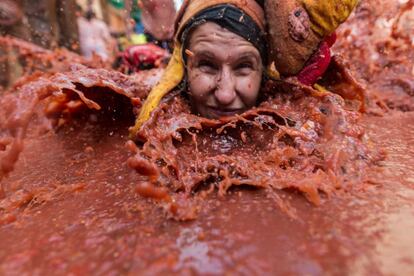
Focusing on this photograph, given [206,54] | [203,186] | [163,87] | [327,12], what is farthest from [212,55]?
[203,186]

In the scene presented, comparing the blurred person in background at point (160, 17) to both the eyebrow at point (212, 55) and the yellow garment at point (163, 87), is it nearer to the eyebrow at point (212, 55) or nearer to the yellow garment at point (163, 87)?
the yellow garment at point (163, 87)

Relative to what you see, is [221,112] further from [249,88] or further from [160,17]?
[160,17]

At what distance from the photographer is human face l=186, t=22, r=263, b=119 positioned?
2.59m

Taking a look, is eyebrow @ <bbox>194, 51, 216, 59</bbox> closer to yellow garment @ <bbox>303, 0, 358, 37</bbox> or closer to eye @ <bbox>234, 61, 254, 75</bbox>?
eye @ <bbox>234, 61, 254, 75</bbox>

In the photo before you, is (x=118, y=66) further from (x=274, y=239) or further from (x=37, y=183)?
(x=274, y=239)

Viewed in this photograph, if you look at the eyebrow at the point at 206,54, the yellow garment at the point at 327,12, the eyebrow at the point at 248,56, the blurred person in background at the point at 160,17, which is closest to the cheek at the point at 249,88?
the eyebrow at the point at 248,56

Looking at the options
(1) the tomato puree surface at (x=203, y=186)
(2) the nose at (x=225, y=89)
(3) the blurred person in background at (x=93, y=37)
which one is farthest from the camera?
(3) the blurred person in background at (x=93, y=37)

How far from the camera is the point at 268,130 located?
2.52 metres

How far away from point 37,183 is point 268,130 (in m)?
1.40

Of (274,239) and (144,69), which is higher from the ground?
(144,69)

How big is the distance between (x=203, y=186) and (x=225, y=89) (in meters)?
0.78

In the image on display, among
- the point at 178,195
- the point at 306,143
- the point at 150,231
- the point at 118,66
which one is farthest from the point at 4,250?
the point at 118,66

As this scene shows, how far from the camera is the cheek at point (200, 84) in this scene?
2637 mm

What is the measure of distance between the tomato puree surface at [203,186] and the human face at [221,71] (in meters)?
0.14
